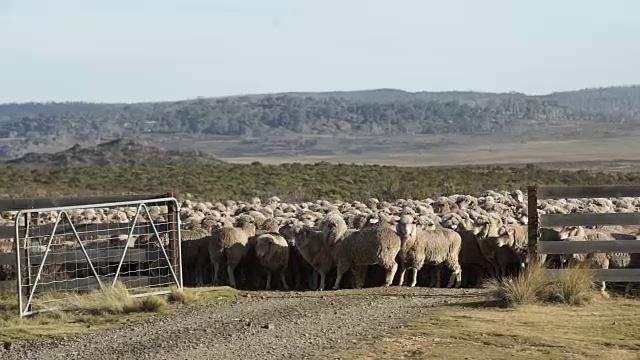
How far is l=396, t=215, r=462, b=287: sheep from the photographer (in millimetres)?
17875

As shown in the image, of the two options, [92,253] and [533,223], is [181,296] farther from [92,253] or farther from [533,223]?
[533,223]

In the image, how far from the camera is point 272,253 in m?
18.4

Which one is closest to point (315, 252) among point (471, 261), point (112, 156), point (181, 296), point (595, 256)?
point (471, 261)

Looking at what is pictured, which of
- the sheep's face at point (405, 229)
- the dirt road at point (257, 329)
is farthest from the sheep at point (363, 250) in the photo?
the dirt road at point (257, 329)

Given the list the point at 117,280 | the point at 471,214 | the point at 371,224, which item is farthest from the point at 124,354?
the point at 471,214

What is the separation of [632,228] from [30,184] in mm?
37017

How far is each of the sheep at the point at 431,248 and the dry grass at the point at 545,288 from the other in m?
2.84

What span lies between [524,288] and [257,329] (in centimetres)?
383

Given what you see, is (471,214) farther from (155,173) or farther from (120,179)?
(155,173)

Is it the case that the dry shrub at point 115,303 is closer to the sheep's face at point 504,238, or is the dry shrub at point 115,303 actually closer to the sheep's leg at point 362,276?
the sheep's leg at point 362,276

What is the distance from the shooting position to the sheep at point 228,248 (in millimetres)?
18781

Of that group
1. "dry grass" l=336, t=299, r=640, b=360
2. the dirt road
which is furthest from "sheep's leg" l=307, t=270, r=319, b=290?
"dry grass" l=336, t=299, r=640, b=360

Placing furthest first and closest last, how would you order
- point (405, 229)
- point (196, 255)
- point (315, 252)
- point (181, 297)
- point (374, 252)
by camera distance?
point (196, 255) → point (315, 252) → point (405, 229) → point (374, 252) → point (181, 297)

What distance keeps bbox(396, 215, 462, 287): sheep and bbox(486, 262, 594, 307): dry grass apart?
284cm
